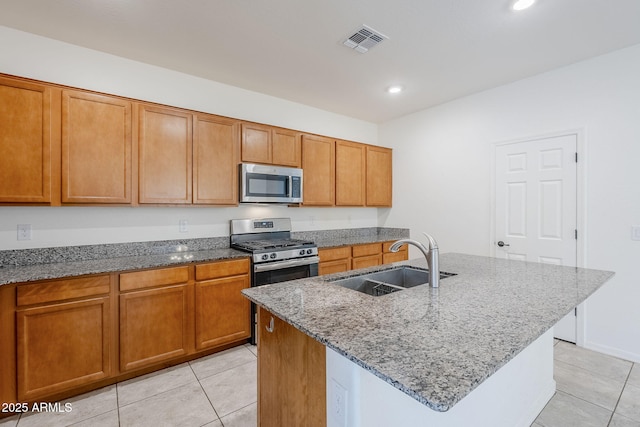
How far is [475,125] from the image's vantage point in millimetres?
3688

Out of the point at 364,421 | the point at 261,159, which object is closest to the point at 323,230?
the point at 261,159

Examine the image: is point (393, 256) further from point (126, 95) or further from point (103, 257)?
point (126, 95)

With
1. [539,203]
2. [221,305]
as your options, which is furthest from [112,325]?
[539,203]

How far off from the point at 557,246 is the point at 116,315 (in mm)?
4031

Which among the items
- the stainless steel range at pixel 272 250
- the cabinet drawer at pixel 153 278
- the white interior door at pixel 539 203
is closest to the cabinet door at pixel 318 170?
the stainless steel range at pixel 272 250

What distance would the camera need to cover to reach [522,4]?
203 cm

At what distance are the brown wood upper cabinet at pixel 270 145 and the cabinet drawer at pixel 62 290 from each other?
169 centimetres

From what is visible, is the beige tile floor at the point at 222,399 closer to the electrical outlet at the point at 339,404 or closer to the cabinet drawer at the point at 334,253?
the electrical outlet at the point at 339,404

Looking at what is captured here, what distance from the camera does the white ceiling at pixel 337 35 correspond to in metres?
2.11

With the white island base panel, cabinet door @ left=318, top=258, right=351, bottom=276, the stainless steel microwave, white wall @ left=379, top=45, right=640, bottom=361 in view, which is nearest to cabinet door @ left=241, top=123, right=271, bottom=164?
the stainless steel microwave

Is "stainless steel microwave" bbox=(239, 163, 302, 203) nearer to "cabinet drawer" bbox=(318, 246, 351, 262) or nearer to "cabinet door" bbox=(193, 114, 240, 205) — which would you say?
"cabinet door" bbox=(193, 114, 240, 205)

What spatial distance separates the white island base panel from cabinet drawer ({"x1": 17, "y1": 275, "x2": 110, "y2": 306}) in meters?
1.94

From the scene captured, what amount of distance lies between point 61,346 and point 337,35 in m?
3.06

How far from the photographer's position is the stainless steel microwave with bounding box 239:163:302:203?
3170 mm
